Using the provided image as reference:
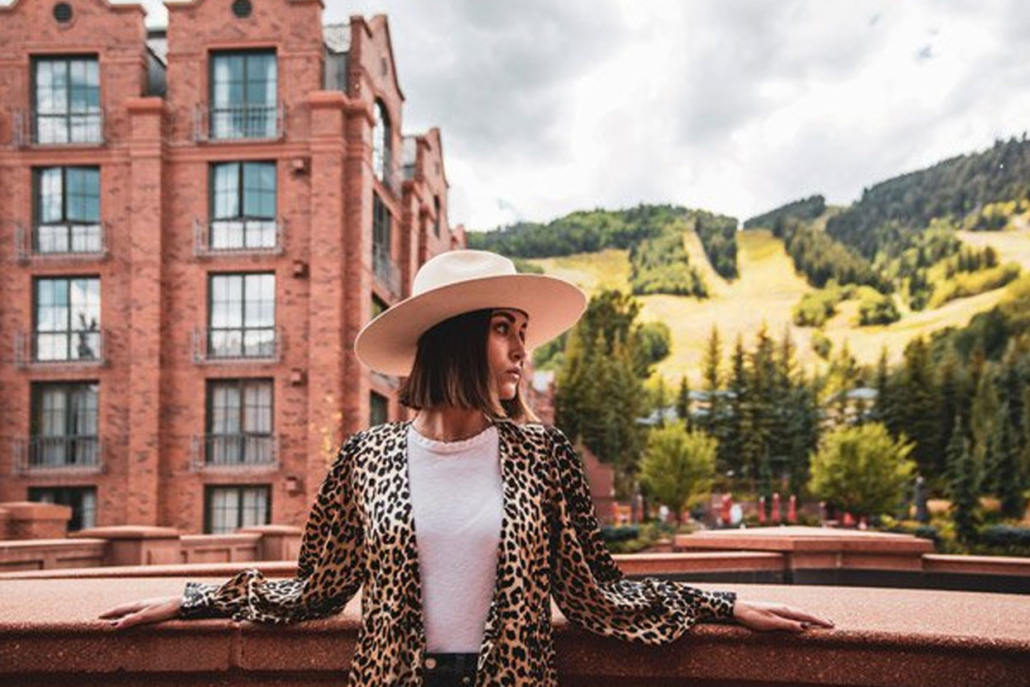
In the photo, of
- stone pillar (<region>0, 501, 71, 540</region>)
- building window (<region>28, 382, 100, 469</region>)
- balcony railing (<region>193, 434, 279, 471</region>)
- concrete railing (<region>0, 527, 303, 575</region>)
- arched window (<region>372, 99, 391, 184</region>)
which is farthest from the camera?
arched window (<region>372, 99, 391, 184</region>)

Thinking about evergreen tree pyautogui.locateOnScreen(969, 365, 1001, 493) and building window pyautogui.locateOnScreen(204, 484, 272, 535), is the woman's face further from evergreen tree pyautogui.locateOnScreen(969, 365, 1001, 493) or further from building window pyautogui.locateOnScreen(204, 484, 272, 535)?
evergreen tree pyautogui.locateOnScreen(969, 365, 1001, 493)

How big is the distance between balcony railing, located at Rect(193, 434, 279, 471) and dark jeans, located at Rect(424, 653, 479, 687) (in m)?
Answer: 24.5

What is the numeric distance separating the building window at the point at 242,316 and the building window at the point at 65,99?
222 inches

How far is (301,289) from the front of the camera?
88.8 feet

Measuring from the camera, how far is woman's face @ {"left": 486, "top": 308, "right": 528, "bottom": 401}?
10.2ft

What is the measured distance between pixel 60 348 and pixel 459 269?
27.5 m

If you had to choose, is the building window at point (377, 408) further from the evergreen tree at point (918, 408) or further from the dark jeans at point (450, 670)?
the evergreen tree at point (918, 408)

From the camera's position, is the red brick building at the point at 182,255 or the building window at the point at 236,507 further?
the red brick building at the point at 182,255

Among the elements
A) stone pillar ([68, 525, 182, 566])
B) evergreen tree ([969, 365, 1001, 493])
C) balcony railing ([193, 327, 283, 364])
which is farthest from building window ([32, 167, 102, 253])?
evergreen tree ([969, 365, 1001, 493])

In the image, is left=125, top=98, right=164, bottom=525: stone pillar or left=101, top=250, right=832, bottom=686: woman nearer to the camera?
left=101, top=250, right=832, bottom=686: woman

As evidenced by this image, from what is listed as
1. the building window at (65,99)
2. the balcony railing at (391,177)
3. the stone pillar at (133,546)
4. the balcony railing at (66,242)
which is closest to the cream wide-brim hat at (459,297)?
the stone pillar at (133,546)

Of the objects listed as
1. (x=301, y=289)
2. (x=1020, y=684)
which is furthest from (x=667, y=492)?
(x=1020, y=684)

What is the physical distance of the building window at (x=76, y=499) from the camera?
26875mm

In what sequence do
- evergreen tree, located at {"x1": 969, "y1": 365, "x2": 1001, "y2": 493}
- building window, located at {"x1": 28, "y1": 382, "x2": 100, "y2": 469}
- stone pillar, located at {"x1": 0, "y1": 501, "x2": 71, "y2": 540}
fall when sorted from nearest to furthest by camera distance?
stone pillar, located at {"x1": 0, "y1": 501, "x2": 71, "y2": 540} < building window, located at {"x1": 28, "y1": 382, "x2": 100, "y2": 469} < evergreen tree, located at {"x1": 969, "y1": 365, "x2": 1001, "y2": 493}
